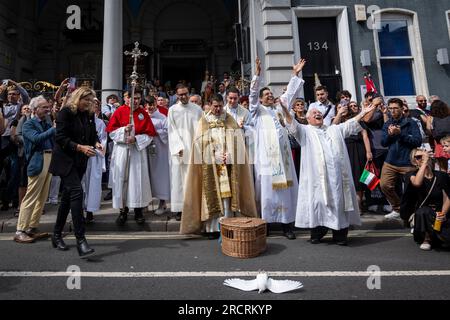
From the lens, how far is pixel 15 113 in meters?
6.53

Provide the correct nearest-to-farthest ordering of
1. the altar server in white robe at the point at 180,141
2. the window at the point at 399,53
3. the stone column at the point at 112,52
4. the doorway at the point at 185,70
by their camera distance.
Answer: the altar server in white robe at the point at 180,141, the stone column at the point at 112,52, the window at the point at 399,53, the doorway at the point at 185,70

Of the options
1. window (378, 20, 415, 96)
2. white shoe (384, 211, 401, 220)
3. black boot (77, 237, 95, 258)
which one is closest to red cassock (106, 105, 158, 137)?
black boot (77, 237, 95, 258)

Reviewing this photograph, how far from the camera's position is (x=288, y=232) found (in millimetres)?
4949

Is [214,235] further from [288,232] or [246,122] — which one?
[246,122]

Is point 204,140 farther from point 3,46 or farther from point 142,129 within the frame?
point 3,46

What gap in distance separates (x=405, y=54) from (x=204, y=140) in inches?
354

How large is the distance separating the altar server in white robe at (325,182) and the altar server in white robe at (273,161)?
372 mm

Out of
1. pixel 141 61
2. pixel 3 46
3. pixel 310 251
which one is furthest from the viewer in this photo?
pixel 141 61

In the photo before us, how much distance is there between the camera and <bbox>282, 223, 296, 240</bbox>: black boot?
16.0ft

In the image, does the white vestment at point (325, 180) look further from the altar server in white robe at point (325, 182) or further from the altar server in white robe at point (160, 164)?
the altar server in white robe at point (160, 164)

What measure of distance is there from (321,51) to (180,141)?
7210 mm

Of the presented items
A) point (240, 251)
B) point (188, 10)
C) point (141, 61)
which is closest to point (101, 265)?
point (240, 251)

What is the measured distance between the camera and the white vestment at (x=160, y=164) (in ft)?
19.4

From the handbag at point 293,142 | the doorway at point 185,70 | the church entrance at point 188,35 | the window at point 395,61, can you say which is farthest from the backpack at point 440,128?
the doorway at point 185,70
